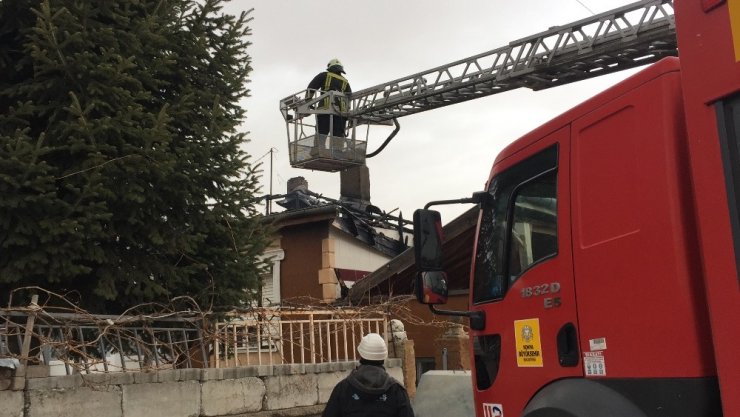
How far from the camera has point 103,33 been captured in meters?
6.47

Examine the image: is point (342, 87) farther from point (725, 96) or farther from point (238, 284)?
point (725, 96)

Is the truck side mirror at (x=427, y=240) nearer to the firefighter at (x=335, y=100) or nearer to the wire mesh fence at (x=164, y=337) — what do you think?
the wire mesh fence at (x=164, y=337)

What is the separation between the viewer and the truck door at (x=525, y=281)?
316 cm

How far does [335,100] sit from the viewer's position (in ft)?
58.2

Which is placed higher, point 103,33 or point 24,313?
point 103,33

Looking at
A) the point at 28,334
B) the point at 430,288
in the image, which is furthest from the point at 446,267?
the point at 430,288

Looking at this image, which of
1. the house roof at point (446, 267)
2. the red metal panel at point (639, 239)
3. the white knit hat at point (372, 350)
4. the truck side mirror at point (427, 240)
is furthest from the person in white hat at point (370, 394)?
the house roof at point (446, 267)

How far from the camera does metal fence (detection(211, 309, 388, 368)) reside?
7.45 meters

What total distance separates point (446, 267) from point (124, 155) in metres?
8.45

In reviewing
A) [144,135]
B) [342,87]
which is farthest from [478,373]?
[342,87]

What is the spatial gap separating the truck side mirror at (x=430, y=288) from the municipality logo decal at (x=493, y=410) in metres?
0.64

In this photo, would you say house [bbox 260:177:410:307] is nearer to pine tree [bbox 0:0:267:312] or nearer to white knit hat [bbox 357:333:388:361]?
pine tree [bbox 0:0:267:312]

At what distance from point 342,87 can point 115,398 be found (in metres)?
13.3

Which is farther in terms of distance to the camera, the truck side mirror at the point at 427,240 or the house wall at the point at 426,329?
the house wall at the point at 426,329
